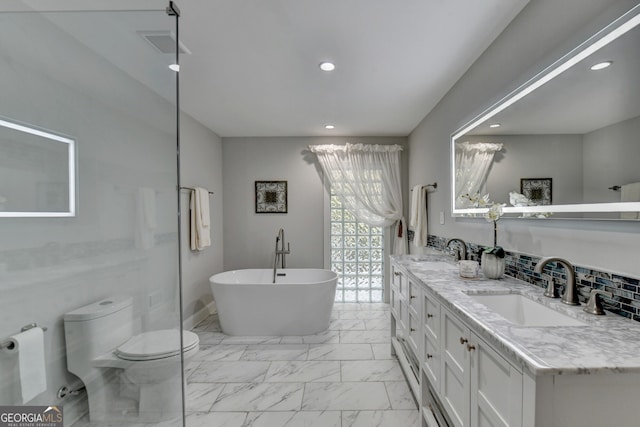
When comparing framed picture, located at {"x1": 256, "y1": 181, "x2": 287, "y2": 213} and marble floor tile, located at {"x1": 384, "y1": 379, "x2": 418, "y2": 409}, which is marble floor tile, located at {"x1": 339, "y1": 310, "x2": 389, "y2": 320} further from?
framed picture, located at {"x1": 256, "y1": 181, "x2": 287, "y2": 213}

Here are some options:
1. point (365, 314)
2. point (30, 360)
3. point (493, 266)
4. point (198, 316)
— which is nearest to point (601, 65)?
point (493, 266)

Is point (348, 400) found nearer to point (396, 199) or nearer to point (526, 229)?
point (526, 229)

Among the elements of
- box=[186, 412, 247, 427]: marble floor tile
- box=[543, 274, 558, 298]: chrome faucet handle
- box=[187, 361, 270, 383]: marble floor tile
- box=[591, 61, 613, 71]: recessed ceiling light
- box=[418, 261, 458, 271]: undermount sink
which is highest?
box=[591, 61, 613, 71]: recessed ceiling light

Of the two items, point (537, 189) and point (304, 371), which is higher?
point (537, 189)

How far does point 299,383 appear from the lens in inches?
89.5

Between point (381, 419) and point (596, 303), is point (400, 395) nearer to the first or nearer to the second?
point (381, 419)

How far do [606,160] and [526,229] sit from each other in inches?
22.4

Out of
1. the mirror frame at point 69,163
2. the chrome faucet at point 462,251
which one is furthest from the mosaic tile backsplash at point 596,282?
the mirror frame at point 69,163

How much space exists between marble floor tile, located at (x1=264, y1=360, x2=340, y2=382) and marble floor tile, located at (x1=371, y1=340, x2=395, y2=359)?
0.42 metres

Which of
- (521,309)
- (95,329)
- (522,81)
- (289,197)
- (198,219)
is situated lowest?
(95,329)

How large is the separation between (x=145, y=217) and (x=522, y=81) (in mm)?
2328

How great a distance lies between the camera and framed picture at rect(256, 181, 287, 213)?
4.24 meters

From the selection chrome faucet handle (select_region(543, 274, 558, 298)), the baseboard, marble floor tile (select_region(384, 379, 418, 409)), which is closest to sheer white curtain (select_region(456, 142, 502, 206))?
chrome faucet handle (select_region(543, 274, 558, 298))

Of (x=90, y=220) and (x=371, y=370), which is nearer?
(x=90, y=220)
